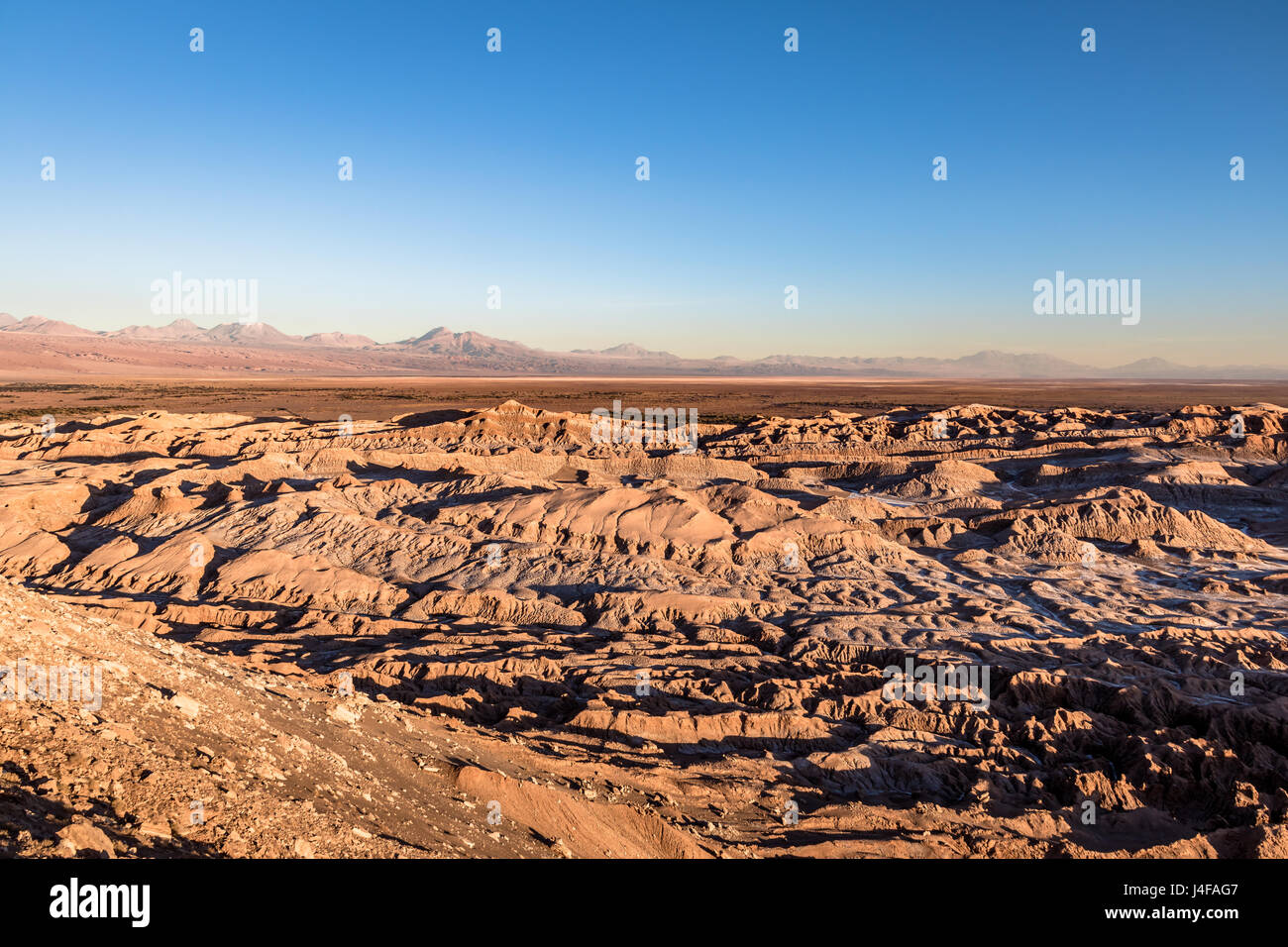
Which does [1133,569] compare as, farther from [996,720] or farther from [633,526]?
[633,526]

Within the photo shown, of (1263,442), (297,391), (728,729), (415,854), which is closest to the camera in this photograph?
(415,854)

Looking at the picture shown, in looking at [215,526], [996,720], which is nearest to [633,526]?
[996,720]

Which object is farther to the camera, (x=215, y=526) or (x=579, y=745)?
(x=215, y=526)

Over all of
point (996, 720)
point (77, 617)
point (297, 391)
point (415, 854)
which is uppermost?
Answer: point (297, 391)

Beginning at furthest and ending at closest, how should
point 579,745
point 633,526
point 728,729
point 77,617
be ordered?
point 633,526 < point 728,729 < point 579,745 < point 77,617

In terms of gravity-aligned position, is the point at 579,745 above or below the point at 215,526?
below
